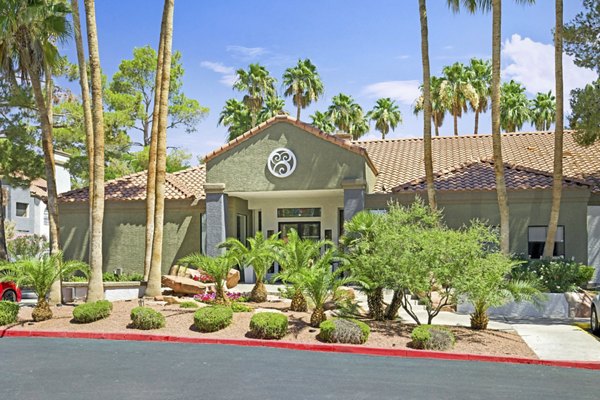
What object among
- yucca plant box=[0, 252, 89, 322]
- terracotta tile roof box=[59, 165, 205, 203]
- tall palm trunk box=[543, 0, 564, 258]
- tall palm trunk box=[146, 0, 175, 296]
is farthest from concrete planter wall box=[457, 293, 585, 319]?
terracotta tile roof box=[59, 165, 205, 203]

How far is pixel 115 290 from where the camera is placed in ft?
71.0

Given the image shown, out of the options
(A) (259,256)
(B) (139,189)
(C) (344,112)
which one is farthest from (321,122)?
(A) (259,256)

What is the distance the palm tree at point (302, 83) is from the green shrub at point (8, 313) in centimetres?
3434

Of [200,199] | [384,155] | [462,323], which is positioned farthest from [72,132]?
[462,323]

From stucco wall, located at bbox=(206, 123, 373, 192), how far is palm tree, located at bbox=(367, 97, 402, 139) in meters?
32.2

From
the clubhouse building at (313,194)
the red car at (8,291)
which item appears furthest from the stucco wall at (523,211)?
the red car at (8,291)

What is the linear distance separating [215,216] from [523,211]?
1229cm

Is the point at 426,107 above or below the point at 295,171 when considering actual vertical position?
above

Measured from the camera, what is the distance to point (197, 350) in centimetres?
1286

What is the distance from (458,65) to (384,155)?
830 inches

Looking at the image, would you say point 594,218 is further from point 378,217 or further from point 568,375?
point 568,375

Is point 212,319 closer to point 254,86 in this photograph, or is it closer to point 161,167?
point 161,167

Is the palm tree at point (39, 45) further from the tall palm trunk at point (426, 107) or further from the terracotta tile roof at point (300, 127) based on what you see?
the tall palm trunk at point (426, 107)

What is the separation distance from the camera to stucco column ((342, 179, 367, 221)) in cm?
2372
